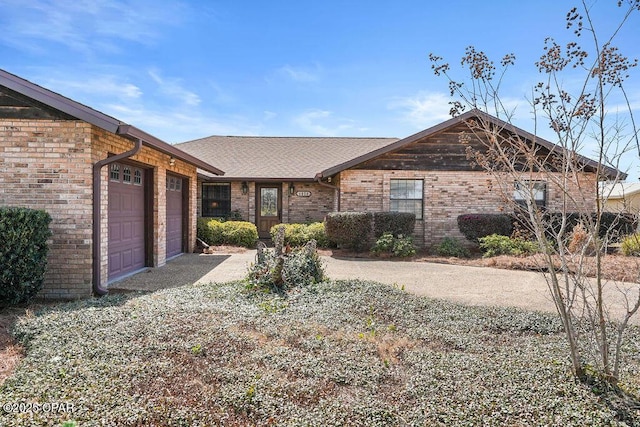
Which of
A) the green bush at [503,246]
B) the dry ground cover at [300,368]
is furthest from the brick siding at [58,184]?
the green bush at [503,246]

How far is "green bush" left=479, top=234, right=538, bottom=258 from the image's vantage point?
1097 cm

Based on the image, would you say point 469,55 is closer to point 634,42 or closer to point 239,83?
point 634,42

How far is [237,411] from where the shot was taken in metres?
2.78

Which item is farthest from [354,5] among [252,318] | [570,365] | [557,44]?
[570,365]

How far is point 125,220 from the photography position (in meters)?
8.01

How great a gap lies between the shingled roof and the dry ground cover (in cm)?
1010

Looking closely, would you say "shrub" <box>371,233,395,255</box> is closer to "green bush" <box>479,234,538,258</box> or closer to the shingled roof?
"green bush" <box>479,234,538,258</box>

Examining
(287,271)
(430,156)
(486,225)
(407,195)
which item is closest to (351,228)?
(407,195)

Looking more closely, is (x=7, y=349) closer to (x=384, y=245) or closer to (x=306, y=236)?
(x=384, y=245)

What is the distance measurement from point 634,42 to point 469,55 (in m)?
1.68

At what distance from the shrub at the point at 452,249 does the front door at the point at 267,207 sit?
21.3ft

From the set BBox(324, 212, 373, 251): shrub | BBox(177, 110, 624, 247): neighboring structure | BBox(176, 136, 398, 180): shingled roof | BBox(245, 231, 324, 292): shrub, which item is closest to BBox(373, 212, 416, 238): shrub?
BBox(324, 212, 373, 251): shrub

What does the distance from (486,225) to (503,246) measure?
1104 mm

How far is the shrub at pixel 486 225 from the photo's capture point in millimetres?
12203
